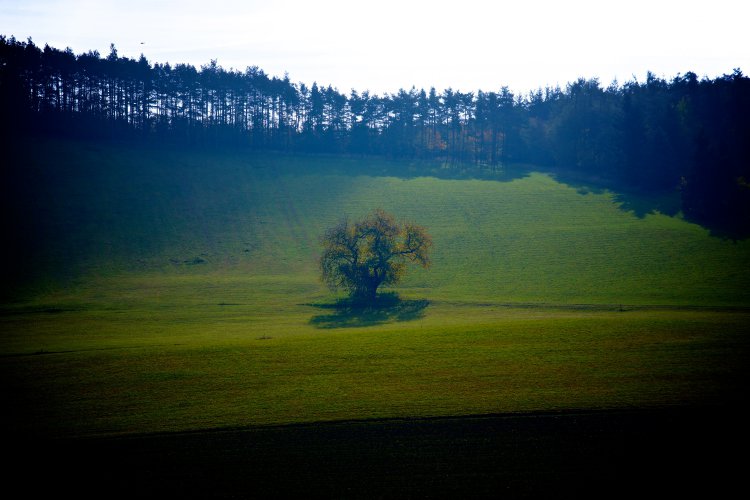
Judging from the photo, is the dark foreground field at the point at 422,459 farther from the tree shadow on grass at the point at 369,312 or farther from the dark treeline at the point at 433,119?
the dark treeline at the point at 433,119

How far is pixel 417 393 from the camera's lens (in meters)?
29.4

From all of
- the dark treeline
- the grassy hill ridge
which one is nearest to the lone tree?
the grassy hill ridge

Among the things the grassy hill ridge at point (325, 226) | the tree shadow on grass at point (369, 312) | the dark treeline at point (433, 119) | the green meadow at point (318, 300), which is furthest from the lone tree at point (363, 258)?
the dark treeline at point (433, 119)

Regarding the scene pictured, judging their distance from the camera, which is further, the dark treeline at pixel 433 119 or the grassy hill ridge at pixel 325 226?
the dark treeline at pixel 433 119

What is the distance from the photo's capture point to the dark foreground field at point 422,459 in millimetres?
21422

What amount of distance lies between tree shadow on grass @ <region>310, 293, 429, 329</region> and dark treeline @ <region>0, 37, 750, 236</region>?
48.8 metres

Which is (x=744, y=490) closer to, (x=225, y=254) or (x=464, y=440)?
(x=464, y=440)

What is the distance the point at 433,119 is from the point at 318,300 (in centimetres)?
8247

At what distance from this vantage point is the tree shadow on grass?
168 ft

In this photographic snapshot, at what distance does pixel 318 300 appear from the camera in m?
61.0

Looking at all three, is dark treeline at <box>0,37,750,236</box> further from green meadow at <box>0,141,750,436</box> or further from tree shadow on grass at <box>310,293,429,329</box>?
tree shadow on grass at <box>310,293,429,329</box>

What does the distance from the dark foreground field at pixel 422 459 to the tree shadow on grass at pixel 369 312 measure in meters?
24.7

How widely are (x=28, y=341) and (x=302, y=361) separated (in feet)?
68.5

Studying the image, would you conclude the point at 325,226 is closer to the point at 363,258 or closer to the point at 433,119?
the point at 363,258
